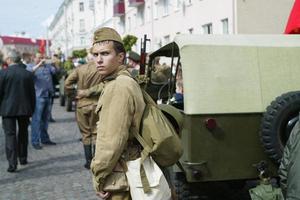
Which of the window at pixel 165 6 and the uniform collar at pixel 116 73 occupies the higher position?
the window at pixel 165 6

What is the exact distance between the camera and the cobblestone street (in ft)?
22.9

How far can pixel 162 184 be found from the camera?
10.2ft

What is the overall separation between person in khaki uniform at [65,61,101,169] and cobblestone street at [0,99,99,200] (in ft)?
1.67

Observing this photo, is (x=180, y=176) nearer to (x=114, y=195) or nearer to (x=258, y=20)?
(x=114, y=195)

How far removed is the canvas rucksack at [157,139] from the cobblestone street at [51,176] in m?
3.71

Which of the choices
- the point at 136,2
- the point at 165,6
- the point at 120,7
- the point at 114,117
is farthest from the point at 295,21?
the point at 120,7

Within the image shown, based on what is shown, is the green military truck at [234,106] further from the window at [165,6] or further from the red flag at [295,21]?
the window at [165,6]

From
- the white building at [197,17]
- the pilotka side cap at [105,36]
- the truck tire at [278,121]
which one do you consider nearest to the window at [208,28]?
the white building at [197,17]

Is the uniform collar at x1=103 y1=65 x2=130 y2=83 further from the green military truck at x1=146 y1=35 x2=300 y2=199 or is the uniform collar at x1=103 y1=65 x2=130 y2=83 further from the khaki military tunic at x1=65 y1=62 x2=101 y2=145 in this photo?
the khaki military tunic at x1=65 y1=62 x2=101 y2=145

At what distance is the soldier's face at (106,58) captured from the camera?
317 cm

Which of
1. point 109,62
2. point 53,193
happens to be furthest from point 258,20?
point 109,62

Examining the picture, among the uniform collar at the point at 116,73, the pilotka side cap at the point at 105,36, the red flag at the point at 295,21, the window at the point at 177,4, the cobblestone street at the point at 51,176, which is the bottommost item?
the cobblestone street at the point at 51,176

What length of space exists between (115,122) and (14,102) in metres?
5.85

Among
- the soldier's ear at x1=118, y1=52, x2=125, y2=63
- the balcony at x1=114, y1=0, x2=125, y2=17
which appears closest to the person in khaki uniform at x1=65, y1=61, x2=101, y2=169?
the soldier's ear at x1=118, y1=52, x2=125, y2=63
